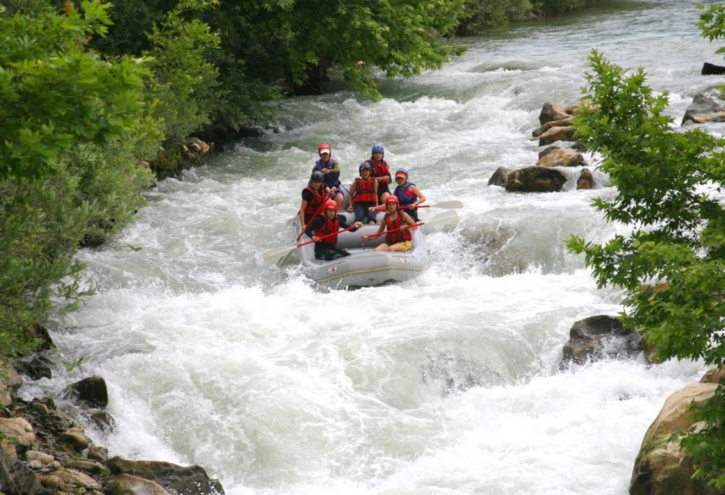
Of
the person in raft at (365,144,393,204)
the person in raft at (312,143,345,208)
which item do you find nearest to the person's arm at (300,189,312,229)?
the person in raft at (312,143,345,208)

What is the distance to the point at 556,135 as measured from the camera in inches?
591

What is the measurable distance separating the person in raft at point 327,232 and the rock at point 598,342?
3.22 metres

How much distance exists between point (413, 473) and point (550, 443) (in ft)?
3.60

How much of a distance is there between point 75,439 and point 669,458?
418cm

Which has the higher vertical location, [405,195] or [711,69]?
[711,69]

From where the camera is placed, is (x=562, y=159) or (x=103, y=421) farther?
(x=562, y=159)

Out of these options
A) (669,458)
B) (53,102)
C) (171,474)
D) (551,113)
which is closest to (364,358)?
(171,474)

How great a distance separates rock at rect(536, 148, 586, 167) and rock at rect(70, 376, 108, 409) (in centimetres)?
842

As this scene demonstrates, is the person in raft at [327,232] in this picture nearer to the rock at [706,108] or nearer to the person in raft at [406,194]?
the person in raft at [406,194]

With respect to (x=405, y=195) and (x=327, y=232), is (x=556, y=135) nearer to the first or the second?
(x=405, y=195)

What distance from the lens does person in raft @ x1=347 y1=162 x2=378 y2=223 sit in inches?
453

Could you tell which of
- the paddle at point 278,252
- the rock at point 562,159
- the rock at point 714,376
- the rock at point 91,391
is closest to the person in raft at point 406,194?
the paddle at point 278,252

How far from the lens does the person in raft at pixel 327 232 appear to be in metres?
10.4

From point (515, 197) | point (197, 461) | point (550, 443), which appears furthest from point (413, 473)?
point (515, 197)
